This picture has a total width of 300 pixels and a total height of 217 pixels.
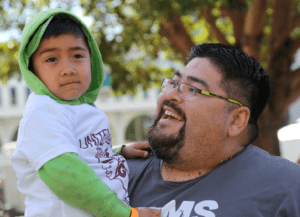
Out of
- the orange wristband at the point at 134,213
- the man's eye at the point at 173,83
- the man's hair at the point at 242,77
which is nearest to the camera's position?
the orange wristband at the point at 134,213

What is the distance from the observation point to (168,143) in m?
2.02

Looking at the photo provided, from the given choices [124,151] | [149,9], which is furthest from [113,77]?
[124,151]

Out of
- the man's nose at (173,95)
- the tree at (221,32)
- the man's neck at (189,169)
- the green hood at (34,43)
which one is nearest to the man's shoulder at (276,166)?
the man's neck at (189,169)

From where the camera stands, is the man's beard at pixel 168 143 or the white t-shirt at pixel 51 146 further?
the man's beard at pixel 168 143

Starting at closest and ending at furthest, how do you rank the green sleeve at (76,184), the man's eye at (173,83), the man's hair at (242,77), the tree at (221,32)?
1. the green sleeve at (76,184)
2. the man's hair at (242,77)
3. the man's eye at (173,83)
4. the tree at (221,32)

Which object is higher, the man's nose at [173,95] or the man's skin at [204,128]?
the man's nose at [173,95]

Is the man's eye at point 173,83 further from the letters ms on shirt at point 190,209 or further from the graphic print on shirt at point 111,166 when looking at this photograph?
the letters ms on shirt at point 190,209

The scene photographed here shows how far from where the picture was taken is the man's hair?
2104mm

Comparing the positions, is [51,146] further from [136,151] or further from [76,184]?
[136,151]

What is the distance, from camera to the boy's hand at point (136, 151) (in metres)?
2.44

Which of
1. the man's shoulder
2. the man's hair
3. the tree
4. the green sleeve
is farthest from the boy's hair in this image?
the tree

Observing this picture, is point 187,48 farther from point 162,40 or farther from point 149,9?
point 162,40

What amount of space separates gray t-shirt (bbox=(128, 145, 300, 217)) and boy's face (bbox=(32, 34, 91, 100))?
792mm

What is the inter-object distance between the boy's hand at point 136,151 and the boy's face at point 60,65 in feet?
2.83
